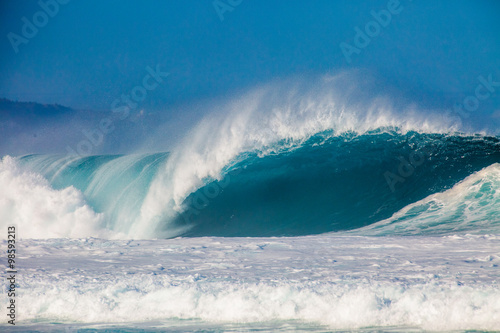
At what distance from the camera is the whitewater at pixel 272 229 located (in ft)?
12.3

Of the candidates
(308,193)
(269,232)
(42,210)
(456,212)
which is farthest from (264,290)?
(42,210)

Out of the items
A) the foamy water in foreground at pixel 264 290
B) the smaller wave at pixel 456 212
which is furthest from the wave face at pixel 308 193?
the foamy water in foreground at pixel 264 290

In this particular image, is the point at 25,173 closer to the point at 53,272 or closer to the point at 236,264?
the point at 53,272

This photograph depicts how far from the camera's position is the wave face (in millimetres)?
9078

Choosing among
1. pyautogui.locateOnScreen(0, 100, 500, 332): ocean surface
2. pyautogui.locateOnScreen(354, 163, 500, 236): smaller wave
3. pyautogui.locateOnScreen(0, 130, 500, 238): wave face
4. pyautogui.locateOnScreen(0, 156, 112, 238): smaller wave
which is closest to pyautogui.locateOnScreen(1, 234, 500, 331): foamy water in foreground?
pyautogui.locateOnScreen(0, 100, 500, 332): ocean surface

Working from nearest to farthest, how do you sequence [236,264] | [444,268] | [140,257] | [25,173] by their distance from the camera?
1. [444,268]
2. [236,264]
3. [140,257]
4. [25,173]

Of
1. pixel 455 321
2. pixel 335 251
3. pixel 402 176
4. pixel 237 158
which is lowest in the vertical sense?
pixel 455 321

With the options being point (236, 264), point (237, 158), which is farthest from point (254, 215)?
point (236, 264)

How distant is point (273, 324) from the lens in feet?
11.7

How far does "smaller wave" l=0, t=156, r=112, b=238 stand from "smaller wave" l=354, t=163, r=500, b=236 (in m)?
5.82

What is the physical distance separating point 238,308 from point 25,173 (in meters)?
9.24

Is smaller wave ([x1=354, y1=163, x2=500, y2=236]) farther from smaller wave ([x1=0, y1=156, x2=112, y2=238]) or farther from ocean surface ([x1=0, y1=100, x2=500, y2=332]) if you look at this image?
smaller wave ([x1=0, y1=156, x2=112, y2=238])

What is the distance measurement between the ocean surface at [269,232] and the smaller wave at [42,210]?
32 millimetres

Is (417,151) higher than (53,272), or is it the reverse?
(417,151)
